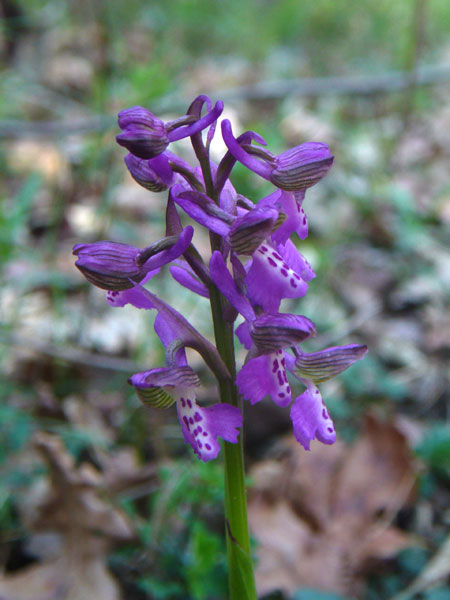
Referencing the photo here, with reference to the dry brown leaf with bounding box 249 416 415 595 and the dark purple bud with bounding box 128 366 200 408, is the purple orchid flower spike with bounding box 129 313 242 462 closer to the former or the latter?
the dark purple bud with bounding box 128 366 200 408

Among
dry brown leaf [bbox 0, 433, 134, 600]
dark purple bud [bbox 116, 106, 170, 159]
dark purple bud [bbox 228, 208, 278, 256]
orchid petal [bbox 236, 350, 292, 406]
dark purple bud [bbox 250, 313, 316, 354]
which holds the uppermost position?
dark purple bud [bbox 116, 106, 170, 159]

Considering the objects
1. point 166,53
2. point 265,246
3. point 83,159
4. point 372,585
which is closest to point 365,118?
point 166,53

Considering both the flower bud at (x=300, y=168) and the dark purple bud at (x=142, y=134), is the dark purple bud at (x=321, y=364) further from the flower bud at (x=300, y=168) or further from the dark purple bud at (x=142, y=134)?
the dark purple bud at (x=142, y=134)

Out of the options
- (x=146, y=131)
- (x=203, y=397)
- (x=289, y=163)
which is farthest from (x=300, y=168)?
(x=203, y=397)

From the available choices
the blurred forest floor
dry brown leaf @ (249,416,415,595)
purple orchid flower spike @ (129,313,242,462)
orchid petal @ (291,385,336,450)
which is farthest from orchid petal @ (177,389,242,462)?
dry brown leaf @ (249,416,415,595)

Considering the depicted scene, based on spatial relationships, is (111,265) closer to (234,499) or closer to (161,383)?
(161,383)

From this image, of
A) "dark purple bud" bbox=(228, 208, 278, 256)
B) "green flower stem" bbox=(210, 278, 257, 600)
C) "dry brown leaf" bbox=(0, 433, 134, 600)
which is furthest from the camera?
"dry brown leaf" bbox=(0, 433, 134, 600)

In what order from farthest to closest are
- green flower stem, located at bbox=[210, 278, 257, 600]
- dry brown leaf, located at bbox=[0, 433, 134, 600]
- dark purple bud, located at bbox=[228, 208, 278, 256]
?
dry brown leaf, located at bbox=[0, 433, 134, 600]
green flower stem, located at bbox=[210, 278, 257, 600]
dark purple bud, located at bbox=[228, 208, 278, 256]
